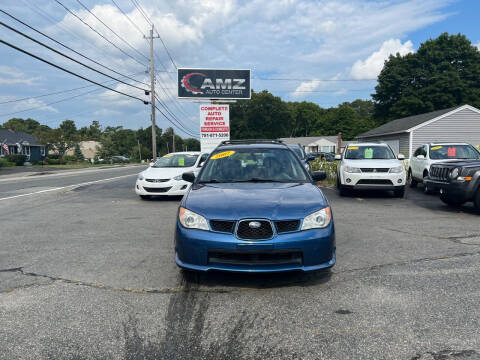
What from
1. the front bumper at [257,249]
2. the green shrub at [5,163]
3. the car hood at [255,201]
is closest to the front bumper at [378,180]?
the car hood at [255,201]

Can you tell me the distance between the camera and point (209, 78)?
24.6 m

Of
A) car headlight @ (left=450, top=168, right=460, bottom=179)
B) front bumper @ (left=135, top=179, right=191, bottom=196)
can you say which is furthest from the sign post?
car headlight @ (left=450, top=168, right=460, bottom=179)

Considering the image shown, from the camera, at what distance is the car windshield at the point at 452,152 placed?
11461mm

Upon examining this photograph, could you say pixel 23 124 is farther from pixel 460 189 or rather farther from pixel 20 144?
pixel 460 189

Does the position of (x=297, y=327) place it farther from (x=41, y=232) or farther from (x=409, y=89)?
(x=409, y=89)

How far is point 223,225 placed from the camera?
3.53m

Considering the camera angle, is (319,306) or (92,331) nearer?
(92,331)

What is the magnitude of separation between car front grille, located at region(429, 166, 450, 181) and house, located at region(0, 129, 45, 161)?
5704 centimetres

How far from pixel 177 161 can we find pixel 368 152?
6.30 meters

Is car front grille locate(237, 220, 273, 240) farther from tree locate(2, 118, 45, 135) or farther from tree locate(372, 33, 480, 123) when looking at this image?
tree locate(2, 118, 45, 135)

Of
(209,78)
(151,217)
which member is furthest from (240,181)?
(209,78)

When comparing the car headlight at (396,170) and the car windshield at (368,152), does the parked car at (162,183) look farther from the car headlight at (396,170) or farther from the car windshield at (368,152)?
the car headlight at (396,170)

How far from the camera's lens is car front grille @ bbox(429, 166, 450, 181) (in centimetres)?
836

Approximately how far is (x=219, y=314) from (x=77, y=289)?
168 cm
